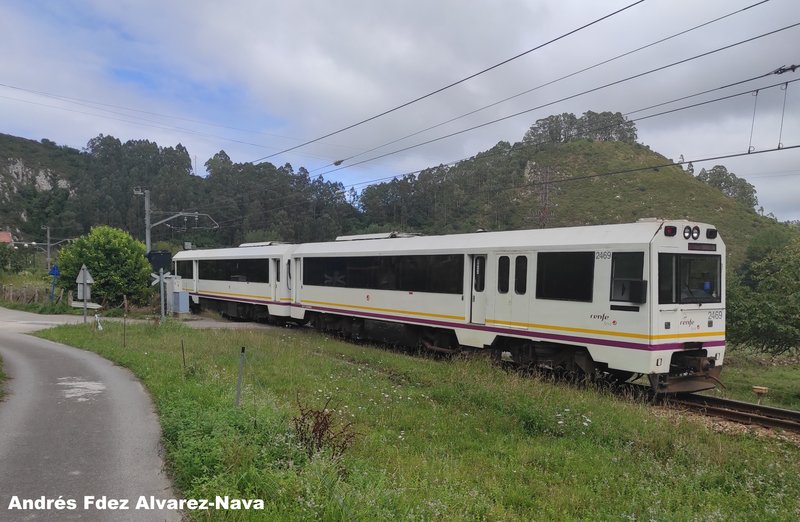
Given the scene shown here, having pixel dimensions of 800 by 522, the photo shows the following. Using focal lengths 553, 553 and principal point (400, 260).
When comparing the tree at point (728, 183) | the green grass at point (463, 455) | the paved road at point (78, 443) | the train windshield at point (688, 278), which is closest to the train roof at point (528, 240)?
the train windshield at point (688, 278)

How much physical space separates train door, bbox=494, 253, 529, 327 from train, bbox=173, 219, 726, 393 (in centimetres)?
2

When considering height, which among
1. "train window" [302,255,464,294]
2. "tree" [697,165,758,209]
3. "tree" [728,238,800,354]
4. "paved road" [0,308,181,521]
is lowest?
"paved road" [0,308,181,521]

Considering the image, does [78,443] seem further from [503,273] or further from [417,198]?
[417,198]

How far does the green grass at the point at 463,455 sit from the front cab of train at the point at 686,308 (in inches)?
49.4

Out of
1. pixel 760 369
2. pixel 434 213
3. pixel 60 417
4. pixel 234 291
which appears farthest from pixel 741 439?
pixel 434 213

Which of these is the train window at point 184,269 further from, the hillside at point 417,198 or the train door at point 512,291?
the train door at point 512,291

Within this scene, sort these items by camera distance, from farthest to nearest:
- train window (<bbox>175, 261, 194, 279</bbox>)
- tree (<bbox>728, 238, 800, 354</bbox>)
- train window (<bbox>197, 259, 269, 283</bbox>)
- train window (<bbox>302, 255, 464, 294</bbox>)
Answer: train window (<bbox>175, 261, 194, 279</bbox>) → train window (<bbox>197, 259, 269, 283</bbox>) → tree (<bbox>728, 238, 800, 354</bbox>) → train window (<bbox>302, 255, 464, 294</bbox>)

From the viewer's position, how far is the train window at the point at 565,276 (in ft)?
34.5

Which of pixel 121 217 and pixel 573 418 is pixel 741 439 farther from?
pixel 121 217

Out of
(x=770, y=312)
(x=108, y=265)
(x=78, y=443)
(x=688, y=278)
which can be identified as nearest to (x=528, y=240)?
(x=688, y=278)

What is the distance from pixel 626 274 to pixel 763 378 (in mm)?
10987

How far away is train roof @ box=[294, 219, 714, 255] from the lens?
10.0 metres

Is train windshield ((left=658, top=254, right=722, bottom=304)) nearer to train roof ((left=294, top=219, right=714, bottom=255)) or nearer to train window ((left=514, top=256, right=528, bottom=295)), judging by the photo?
train roof ((left=294, top=219, right=714, bottom=255))

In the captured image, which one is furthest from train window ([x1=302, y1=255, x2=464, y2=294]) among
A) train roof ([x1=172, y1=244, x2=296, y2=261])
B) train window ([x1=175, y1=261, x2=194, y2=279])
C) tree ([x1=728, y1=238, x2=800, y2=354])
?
train window ([x1=175, y1=261, x2=194, y2=279])
